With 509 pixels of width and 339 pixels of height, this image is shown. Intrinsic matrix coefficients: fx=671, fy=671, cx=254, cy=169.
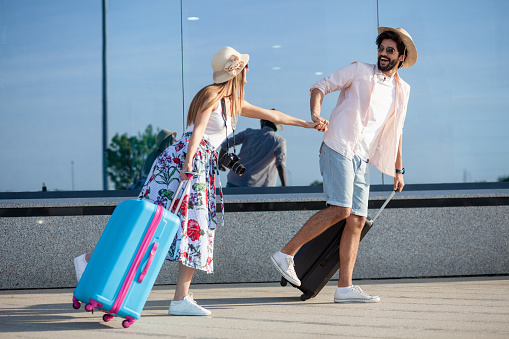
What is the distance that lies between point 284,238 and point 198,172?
2.14 m

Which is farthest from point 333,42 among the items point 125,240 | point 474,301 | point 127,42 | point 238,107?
point 125,240

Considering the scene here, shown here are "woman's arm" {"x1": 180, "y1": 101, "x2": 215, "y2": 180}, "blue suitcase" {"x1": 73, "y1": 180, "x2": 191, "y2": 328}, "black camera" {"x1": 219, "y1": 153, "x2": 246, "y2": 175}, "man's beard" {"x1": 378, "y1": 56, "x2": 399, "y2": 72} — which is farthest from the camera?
"man's beard" {"x1": 378, "y1": 56, "x2": 399, "y2": 72}

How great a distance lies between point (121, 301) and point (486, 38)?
15.9 feet

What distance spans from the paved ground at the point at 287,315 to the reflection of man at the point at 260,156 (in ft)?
3.83

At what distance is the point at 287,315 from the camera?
4379mm

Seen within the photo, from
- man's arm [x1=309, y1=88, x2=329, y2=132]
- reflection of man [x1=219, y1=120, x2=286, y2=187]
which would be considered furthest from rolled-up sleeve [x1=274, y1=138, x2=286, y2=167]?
man's arm [x1=309, y1=88, x2=329, y2=132]

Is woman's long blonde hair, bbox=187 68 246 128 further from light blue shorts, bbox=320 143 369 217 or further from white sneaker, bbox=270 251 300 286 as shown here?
white sneaker, bbox=270 251 300 286

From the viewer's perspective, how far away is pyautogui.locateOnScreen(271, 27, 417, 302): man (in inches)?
187

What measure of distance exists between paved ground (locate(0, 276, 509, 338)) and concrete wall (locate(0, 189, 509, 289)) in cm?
37

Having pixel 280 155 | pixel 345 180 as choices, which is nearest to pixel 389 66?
pixel 345 180

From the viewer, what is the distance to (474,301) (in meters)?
4.86

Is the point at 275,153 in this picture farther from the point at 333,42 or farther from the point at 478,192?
the point at 478,192

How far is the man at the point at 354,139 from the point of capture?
476 centimetres

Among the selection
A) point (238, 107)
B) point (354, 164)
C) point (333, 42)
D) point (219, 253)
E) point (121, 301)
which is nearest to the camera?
point (121, 301)
